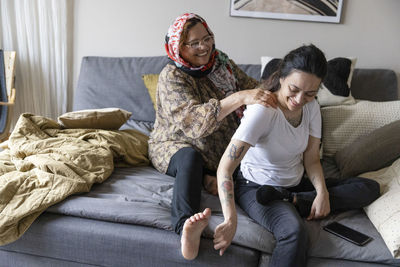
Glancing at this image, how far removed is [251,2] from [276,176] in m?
1.49

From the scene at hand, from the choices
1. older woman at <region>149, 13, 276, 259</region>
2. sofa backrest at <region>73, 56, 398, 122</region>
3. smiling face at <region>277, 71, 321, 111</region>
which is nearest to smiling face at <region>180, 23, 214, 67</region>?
older woman at <region>149, 13, 276, 259</region>

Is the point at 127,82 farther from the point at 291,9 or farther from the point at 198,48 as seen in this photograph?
the point at 291,9

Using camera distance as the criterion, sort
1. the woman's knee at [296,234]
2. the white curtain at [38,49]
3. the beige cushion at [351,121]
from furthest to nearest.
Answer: the white curtain at [38,49] → the beige cushion at [351,121] → the woman's knee at [296,234]

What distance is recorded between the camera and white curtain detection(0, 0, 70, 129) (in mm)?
2762

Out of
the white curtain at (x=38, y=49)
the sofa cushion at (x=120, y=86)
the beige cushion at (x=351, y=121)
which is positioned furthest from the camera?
the white curtain at (x=38, y=49)

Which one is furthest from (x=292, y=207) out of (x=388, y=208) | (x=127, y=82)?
(x=127, y=82)

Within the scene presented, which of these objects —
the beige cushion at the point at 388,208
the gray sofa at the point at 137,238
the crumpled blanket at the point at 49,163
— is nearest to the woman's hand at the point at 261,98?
the gray sofa at the point at 137,238

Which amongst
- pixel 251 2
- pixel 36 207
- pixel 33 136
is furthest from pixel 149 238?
pixel 251 2

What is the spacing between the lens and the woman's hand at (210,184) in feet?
5.26

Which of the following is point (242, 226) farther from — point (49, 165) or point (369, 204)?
point (49, 165)

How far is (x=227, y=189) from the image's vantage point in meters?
1.29

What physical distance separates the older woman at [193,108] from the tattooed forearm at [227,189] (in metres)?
0.16

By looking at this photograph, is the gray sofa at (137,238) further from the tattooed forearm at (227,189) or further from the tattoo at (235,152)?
the tattoo at (235,152)

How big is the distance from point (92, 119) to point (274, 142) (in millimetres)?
1081
